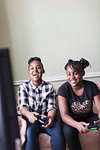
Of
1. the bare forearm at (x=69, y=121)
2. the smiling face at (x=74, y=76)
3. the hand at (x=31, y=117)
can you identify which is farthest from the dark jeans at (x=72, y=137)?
the smiling face at (x=74, y=76)

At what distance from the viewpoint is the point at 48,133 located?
5.25ft

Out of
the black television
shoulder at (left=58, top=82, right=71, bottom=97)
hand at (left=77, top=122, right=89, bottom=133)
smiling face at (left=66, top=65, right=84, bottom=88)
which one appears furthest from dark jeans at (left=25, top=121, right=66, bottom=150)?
the black television

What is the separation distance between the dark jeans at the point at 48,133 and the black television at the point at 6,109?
1.06 metres

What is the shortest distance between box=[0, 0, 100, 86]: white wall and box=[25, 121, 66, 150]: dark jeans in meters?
0.83

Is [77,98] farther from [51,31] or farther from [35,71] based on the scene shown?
[51,31]

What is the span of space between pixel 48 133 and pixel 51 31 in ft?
3.85

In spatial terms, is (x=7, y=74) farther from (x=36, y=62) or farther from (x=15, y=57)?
(x=15, y=57)

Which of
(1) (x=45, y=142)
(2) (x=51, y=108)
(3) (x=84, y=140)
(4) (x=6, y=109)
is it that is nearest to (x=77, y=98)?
(2) (x=51, y=108)

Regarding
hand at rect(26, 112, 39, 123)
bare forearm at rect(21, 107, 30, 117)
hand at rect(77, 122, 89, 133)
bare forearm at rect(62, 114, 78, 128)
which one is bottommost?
hand at rect(77, 122, 89, 133)

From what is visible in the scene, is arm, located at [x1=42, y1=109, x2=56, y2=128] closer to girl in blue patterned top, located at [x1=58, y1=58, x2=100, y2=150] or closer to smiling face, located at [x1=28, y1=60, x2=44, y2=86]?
girl in blue patterned top, located at [x1=58, y1=58, x2=100, y2=150]

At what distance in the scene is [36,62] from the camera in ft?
5.72

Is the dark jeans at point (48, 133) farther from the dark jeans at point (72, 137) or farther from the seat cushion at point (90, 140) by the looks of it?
the seat cushion at point (90, 140)

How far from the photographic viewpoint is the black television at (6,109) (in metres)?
0.45

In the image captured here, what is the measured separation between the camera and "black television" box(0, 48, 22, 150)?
1.48 feet
